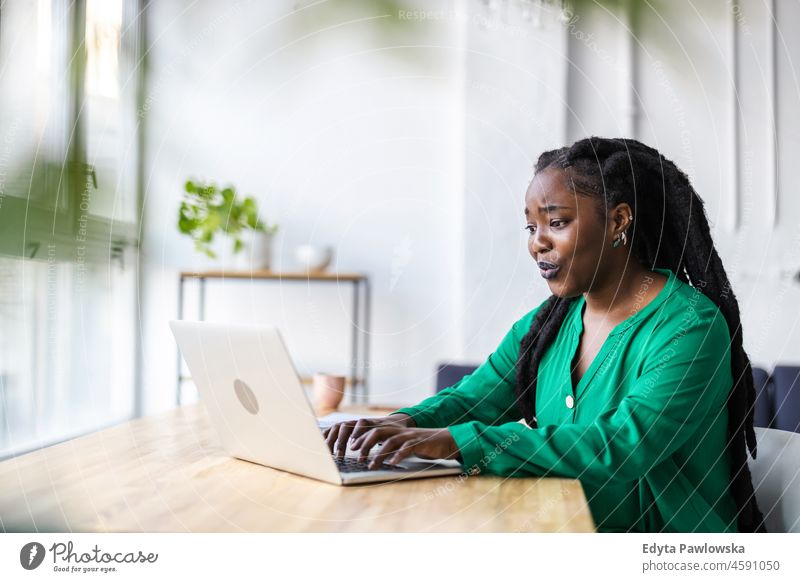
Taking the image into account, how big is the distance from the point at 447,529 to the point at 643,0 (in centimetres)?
51

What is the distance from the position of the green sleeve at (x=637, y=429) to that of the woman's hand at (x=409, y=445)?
12mm

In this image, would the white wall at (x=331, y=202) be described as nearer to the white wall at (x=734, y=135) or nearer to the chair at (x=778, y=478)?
the white wall at (x=734, y=135)

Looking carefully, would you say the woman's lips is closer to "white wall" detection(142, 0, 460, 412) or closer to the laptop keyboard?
the laptop keyboard

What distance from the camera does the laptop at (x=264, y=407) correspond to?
0.73 metres

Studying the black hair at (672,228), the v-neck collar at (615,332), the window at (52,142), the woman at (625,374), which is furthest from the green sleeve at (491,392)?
the window at (52,142)

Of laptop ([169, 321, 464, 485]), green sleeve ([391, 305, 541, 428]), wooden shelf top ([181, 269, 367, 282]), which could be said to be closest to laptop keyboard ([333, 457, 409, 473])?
laptop ([169, 321, 464, 485])

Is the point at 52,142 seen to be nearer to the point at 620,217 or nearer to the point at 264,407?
the point at 264,407

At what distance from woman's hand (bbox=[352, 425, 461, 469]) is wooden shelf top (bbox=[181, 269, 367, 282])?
153 centimetres

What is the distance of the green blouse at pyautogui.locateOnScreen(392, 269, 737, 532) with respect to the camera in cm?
80

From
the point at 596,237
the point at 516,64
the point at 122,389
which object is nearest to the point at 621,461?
the point at 596,237

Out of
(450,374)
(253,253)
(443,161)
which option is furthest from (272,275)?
(450,374)

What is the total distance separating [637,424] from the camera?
824 mm

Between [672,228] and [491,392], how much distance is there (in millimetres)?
332
